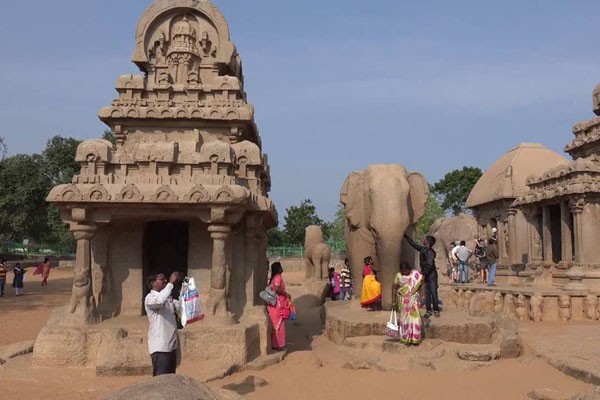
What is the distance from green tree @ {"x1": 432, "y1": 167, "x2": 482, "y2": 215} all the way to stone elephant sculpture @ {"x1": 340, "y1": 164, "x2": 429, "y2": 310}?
47.9 metres

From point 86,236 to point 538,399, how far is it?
652 cm

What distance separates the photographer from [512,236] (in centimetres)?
2555

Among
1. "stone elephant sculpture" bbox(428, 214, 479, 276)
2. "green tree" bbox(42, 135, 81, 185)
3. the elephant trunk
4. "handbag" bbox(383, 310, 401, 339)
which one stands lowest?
"handbag" bbox(383, 310, 401, 339)

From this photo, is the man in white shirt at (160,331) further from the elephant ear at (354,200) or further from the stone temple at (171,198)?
the elephant ear at (354,200)

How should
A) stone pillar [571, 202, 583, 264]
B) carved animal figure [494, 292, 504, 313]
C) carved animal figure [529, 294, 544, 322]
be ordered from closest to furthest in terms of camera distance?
carved animal figure [529, 294, 544, 322], carved animal figure [494, 292, 504, 313], stone pillar [571, 202, 583, 264]

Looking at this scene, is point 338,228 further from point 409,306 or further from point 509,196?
point 409,306

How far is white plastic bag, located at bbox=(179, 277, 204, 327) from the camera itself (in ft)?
22.1

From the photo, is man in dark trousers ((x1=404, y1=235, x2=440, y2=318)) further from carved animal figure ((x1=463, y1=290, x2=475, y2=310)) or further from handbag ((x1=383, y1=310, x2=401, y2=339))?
carved animal figure ((x1=463, y1=290, x2=475, y2=310))

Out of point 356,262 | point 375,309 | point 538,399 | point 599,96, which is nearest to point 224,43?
point 356,262

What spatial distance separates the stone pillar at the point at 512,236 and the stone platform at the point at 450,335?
1697cm

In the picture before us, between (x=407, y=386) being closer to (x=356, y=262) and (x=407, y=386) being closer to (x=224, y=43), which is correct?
(x=356, y=262)

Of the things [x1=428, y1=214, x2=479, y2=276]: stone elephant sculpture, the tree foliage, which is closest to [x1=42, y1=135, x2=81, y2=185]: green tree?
the tree foliage

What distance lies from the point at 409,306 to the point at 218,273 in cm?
293

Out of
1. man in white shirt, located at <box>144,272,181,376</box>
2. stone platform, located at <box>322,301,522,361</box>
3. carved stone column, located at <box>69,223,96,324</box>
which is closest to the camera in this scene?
man in white shirt, located at <box>144,272,181,376</box>
